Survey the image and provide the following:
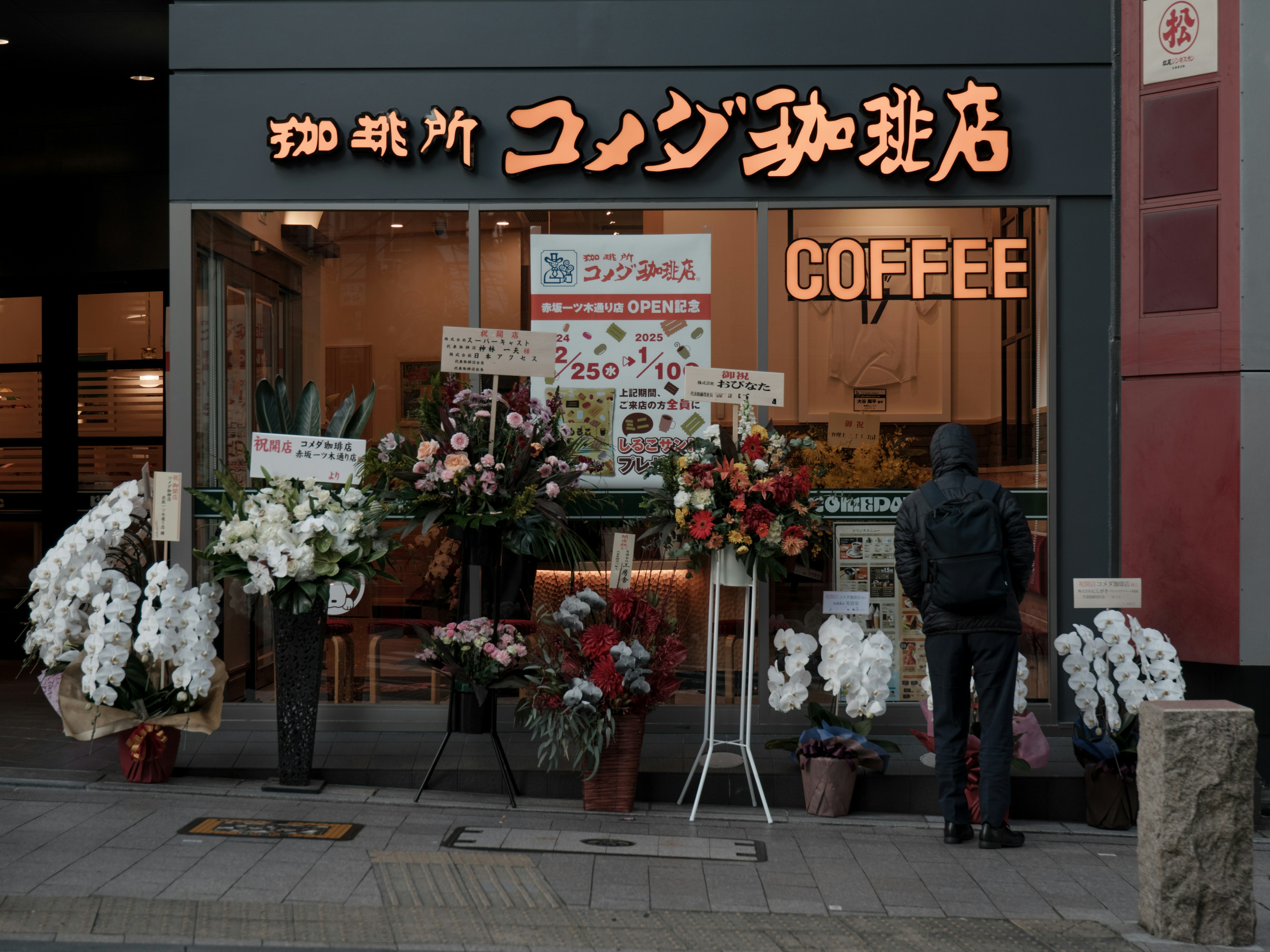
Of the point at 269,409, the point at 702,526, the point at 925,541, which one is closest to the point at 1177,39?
the point at 925,541

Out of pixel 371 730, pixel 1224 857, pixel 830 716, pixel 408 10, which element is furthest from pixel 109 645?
pixel 1224 857

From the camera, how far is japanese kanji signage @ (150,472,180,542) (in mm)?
6332

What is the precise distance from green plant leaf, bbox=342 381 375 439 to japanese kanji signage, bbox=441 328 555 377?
0.70 metres

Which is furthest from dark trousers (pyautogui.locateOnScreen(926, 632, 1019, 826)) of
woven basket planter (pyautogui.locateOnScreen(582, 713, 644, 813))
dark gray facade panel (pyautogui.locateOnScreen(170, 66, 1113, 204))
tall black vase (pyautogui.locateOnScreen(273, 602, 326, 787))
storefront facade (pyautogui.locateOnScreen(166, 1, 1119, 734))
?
tall black vase (pyautogui.locateOnScreen(273, 602, 326, 787))

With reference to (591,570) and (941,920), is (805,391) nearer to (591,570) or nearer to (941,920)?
(591,570)

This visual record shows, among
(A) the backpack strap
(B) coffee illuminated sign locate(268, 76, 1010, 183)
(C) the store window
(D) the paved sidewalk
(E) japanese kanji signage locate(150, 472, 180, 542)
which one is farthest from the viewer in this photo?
(C) the store window

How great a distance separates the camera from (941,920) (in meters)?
4.53

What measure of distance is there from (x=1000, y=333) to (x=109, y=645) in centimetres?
565

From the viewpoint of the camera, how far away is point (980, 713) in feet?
18.2

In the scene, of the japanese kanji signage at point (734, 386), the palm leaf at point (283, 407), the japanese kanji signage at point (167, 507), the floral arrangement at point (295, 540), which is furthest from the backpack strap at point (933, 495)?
the japanese kanji signage at point (167, 507)

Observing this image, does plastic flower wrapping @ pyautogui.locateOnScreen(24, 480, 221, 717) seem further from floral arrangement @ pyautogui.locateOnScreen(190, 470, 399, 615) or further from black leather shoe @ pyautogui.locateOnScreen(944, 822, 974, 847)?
black leather shoe @ pyautogui.locateOnScreen(944, 822, 974, 847)

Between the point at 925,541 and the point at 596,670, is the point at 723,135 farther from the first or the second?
the point at 596,670

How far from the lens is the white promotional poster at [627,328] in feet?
23.9

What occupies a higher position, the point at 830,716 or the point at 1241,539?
the point at 1241,539
